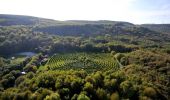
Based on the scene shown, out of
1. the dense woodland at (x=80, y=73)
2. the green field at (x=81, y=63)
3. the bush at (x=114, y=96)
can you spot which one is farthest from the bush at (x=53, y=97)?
the green field at (x=81, y=63)

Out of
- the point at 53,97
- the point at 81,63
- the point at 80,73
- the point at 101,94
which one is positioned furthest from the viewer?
the point at 81,63

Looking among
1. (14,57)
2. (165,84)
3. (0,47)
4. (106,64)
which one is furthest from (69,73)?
(0,47)

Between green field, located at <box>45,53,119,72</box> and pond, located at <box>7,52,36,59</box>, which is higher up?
green field, located at <box>45,53,119,72</box>

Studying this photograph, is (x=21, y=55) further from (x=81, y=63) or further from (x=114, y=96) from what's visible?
(x=114, y=96)

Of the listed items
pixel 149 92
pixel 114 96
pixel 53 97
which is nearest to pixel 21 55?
pixel 53 97

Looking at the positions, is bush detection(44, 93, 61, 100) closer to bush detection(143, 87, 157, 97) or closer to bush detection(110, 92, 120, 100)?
bush detection(110, 92, 120, 100)

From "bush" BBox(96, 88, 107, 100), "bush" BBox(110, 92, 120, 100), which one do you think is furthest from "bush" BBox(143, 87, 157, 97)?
"bush" BBox(96, 88, 107, 100)

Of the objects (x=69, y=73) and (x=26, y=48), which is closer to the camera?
(x=69, y=73)

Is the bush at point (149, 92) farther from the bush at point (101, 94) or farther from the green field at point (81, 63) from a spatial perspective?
the green field at point (81, 63)

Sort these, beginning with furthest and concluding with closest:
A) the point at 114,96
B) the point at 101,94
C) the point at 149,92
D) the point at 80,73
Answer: the point at 80,73 → the point at 149,92 → the point at 101,94 → the point at 114,96

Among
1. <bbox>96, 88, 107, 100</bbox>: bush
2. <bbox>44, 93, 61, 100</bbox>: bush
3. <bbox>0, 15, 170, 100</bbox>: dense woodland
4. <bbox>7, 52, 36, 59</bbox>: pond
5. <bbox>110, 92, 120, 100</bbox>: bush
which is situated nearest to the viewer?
<bbox>44, 93, 61, 100</bbox>: bush

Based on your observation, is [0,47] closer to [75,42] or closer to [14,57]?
[14,57]
